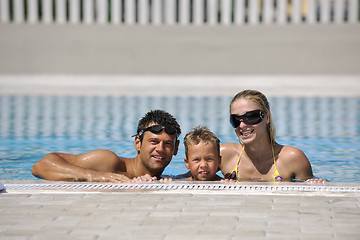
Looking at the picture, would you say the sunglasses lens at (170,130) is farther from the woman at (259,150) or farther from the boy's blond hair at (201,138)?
the woman at (259,150)

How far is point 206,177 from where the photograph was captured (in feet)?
16.6

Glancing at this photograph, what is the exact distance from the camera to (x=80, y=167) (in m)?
5.14

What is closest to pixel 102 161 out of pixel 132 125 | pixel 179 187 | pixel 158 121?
pixel 158 121

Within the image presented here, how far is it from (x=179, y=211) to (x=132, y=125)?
715 centimetres

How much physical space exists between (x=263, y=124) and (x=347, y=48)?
49.0 feet

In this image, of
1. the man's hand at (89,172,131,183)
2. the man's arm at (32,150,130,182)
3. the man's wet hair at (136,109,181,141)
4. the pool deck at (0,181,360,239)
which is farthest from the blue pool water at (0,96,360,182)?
the pool deck at (0,181,360,239)

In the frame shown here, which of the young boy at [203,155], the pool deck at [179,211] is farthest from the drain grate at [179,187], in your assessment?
the young boy at [203,155]

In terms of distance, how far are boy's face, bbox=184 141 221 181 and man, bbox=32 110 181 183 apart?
0.25 metres

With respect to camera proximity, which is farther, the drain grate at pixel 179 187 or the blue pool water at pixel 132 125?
the blue pool water at pixel 132 125

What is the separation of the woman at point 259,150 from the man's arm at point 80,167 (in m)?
1.09

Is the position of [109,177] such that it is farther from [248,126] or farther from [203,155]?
[248,126]

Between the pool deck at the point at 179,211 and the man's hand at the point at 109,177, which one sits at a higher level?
the pool deck at the point at 179,211

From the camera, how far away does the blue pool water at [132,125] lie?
795cm

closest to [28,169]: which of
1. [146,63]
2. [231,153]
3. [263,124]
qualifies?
[231,153]
